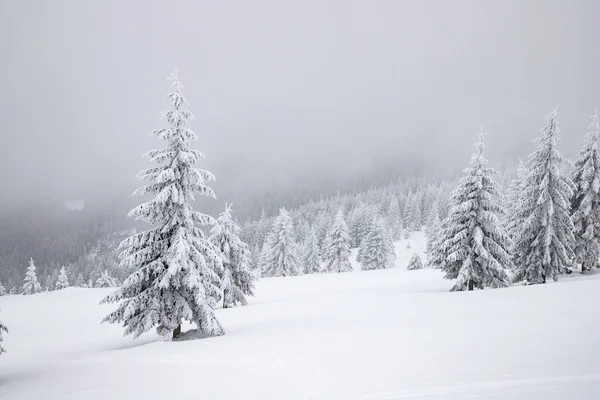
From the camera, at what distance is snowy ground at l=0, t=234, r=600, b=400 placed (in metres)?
7.22

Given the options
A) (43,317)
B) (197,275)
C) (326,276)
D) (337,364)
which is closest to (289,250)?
(326,276)

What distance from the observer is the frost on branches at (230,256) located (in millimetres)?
29344

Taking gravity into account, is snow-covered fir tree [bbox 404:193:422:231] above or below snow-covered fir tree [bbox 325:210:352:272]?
above

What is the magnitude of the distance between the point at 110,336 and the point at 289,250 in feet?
134

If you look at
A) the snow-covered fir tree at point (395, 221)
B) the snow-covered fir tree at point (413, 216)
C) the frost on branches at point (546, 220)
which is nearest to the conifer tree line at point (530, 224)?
the frost on branches at point (546, 220)

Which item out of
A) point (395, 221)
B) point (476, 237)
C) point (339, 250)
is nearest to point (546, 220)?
point (476, 237)

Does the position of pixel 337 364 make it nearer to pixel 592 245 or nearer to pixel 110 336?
pixel 110 336

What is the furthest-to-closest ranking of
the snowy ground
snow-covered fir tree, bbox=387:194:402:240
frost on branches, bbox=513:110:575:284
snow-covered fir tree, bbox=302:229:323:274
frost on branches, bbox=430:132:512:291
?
1. snow-covered fir tree, bbox=387:194:402:240
2. snow-covered fir tree, bbox=302:229:323:274
3. frost on branches, bbox=513:110:575:284
4. frost on branches, bbox=430:132:512:291
5. the snowy ground

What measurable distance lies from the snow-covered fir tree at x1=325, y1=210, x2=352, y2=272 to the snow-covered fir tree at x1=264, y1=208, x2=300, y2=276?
676 cm

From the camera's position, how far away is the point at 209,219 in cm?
1598

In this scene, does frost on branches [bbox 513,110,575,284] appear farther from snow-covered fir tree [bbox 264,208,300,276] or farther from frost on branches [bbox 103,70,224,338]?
snow-covered fir tree [bbox 264,208,300,276]

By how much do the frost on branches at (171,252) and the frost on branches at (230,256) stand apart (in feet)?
44.4

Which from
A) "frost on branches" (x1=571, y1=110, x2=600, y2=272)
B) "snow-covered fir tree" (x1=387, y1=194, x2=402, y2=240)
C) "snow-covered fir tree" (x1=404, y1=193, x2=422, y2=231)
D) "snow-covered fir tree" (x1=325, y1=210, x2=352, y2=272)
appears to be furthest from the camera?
"snow-covered fir tree" (x1=404, y1=193, x2=422, y2=231)

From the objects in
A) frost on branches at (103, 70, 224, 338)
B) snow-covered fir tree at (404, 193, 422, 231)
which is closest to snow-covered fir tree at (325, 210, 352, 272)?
frost on branches at (103, 70, 224, 338)
